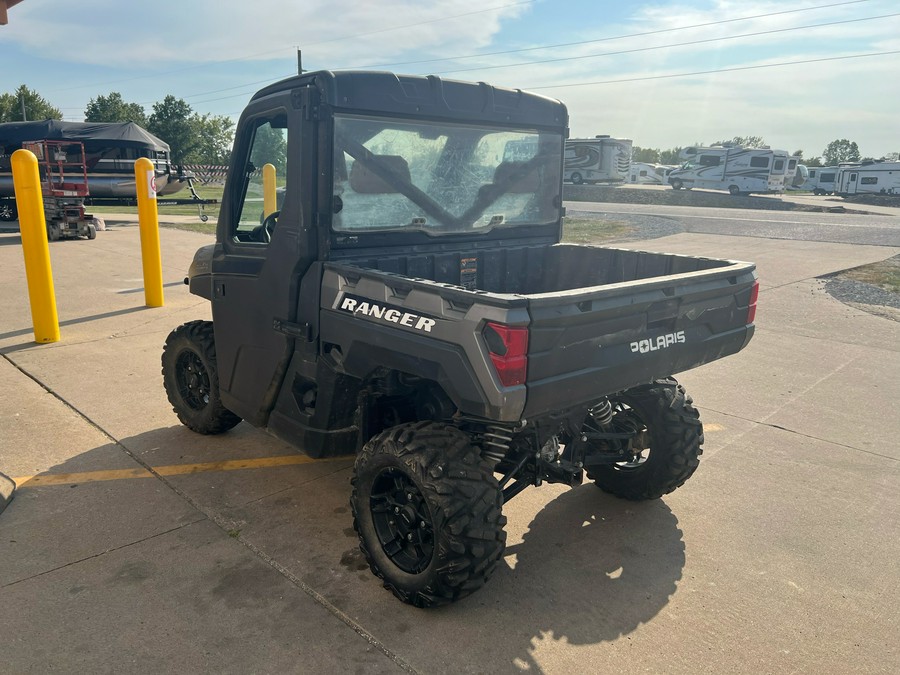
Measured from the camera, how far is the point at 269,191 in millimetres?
3910

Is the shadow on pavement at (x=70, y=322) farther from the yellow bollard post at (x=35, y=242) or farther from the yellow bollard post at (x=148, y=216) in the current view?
the yellow bollard post at (x=148, y=216)

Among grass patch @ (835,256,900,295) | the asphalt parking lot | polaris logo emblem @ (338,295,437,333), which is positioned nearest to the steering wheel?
polaris logo emblem @ (338,295,437,333)

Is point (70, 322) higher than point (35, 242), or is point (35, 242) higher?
point (35, 242)

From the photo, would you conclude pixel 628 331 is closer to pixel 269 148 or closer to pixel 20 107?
pixel 269 148

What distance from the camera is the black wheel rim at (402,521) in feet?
10.3

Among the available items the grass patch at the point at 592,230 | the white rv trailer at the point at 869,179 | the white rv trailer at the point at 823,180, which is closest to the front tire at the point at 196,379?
the grass patch at the point at 592,230

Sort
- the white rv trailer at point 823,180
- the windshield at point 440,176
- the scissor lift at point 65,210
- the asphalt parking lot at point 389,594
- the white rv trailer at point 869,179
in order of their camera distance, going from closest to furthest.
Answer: the asphalt parking lot at point 389,594 < the windshield at point 440,176 < the scissor lift at point 65,210 < the white rv trailer at point 869,179 < the white rv trailer at point 823,180

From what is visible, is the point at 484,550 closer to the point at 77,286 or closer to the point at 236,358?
the point at 236,358

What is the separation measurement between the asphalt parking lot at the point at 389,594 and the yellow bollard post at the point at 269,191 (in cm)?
168

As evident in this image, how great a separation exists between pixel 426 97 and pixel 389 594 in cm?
253

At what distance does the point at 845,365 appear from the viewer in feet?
23.1

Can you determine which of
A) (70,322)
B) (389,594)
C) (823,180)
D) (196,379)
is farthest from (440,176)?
(823,180)

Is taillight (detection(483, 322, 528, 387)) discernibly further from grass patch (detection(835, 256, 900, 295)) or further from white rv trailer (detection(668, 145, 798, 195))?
white rv trailer (detection(668, 145, 798, 195))

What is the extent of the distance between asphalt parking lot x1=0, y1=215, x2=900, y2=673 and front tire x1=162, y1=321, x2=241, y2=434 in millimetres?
169
